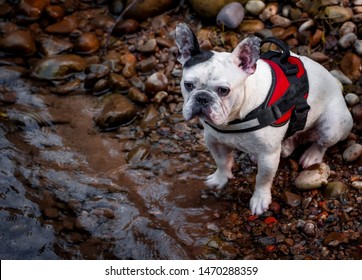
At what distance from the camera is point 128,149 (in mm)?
5922

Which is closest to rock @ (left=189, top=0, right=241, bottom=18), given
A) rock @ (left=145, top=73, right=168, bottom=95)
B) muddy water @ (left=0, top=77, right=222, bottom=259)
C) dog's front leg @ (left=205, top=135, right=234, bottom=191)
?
rock @ (left=145, top=73, right=168, bottom=95)

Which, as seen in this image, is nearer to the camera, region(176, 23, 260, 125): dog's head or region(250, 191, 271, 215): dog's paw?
region(176, 23, 260, 125): dog's head

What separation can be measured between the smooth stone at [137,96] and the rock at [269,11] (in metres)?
1.92

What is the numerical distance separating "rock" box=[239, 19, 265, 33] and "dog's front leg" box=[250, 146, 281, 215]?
248 centimetres

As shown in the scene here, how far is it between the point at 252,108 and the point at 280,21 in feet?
8.71

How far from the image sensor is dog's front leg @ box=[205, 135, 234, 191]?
4933 mm

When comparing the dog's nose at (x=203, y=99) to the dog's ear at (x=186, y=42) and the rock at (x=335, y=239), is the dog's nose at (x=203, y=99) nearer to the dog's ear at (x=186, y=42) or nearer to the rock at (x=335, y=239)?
the dog's ear at (x=186, y=42)

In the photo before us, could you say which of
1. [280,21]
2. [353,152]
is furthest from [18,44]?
[353,152]

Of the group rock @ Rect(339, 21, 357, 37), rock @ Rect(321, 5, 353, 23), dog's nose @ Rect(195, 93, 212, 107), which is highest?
dog's nose @ Rect(195, 93, 212, 107)

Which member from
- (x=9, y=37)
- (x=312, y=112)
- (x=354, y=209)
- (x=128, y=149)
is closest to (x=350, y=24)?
(x=312, y=112)

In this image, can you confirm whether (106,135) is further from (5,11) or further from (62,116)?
(5,11)

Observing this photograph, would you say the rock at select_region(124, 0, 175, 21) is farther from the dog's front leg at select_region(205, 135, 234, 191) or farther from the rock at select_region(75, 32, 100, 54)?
the dog's front leg at select_region(205, 135, 234, 191)
